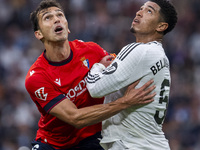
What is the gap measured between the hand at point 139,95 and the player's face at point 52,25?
1215 mm

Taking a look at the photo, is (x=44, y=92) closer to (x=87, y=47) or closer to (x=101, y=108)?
(x=101, y=108)

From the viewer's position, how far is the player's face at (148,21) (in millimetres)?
4535

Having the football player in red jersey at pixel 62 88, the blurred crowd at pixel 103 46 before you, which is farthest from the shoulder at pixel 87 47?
the blurred crowd at pixel 103 46

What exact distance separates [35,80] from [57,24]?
81cm

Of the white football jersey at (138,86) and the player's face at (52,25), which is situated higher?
the player's face at (52,25)

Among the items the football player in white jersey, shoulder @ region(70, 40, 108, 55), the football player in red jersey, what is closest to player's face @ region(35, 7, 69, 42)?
the football player in red jersey

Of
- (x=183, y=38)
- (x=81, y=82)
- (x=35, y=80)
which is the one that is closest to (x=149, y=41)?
(x=81, y=82)

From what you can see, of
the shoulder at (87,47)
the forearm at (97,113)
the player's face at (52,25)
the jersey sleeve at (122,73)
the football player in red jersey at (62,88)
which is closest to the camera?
the jersey sleeve at (122,73)

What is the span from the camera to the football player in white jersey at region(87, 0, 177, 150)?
4.12 meters

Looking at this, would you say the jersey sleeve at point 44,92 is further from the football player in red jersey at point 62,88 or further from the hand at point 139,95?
the hand at point 139,95

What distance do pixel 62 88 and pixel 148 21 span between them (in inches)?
54.0

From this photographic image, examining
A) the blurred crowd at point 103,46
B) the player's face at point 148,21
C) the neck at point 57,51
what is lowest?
the blurred crowd at point 103,46

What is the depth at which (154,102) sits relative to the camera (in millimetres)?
4293

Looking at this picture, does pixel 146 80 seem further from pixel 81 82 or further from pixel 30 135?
pixel 30 135
